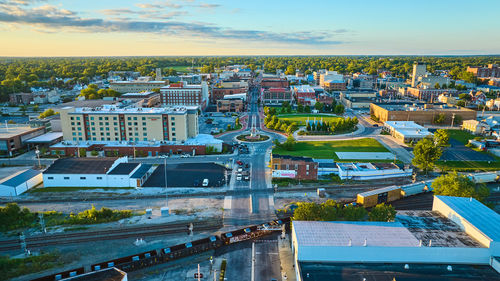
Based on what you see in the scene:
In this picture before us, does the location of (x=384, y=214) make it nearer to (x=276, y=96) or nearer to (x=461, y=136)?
(x=461, y=136)

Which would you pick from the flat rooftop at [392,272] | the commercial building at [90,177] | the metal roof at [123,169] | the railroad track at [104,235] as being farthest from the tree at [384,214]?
the metal roof at [123,169]

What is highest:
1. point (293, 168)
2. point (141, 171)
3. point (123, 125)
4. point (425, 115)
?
point (123, 125)

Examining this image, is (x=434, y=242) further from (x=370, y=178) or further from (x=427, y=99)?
(x=427, y=99)

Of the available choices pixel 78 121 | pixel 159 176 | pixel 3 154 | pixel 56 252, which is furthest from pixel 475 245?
pixel 3 154

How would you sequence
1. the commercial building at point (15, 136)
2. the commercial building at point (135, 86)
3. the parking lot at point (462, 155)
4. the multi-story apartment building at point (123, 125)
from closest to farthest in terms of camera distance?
the parking lot at point (462, 155)
the commercial building at point (15, 136)
the multi-story apartment building at point (123, 125)
the commercial building at point (135, 86)

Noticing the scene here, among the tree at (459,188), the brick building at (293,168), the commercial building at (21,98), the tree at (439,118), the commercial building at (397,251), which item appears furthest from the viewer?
the commercial building at (21,98)

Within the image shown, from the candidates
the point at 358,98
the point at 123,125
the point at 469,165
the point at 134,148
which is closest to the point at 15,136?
the point at 123,125

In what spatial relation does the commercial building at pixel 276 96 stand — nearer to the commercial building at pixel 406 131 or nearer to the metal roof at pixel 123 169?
the commercial building at pixel 406 131

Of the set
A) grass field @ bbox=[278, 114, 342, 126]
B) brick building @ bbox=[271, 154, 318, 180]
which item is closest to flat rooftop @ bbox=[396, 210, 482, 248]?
brick building @ bbox=[271, 154, 318, 180]
